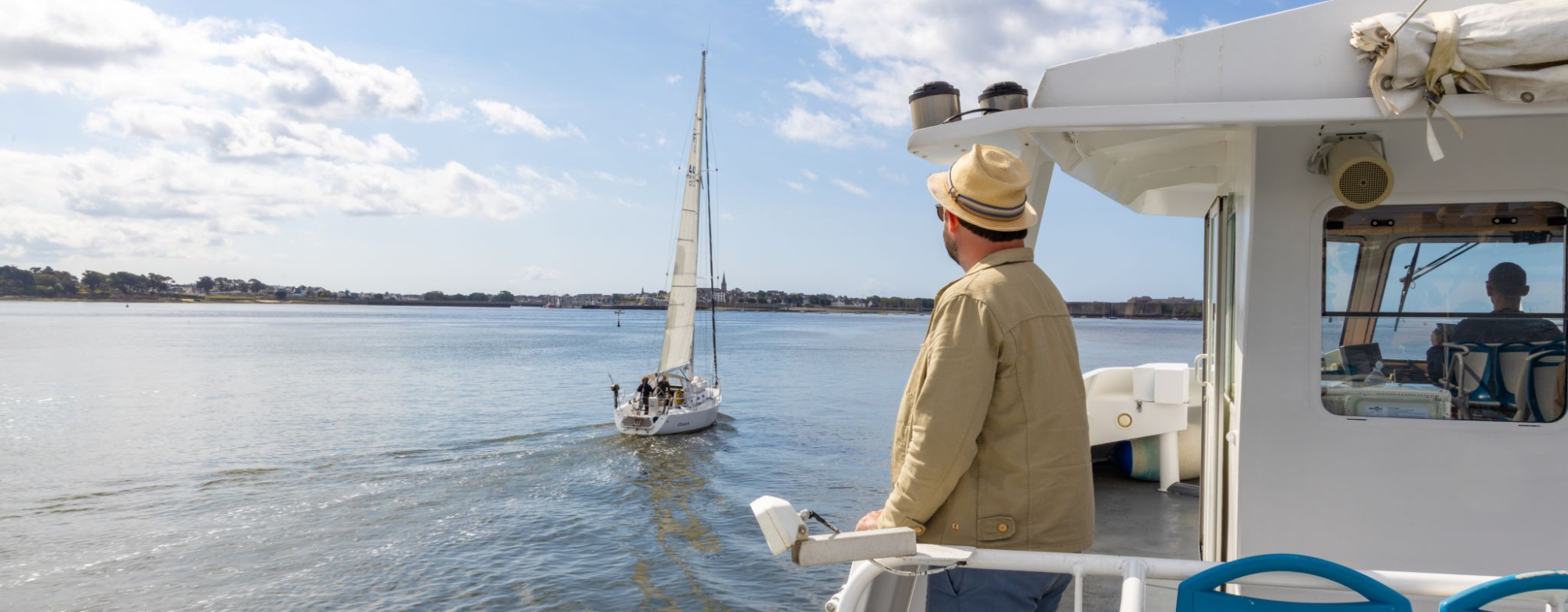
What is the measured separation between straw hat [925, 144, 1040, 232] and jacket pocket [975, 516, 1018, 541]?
0.73m

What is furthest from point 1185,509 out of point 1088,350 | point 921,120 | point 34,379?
point 1088,350

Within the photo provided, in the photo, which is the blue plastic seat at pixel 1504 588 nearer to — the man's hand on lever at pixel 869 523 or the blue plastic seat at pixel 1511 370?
the man's hand on lever at pixel 869 523

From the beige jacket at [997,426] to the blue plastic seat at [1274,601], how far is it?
349 millimetres

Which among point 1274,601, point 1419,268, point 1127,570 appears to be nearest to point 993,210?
point 1127,570

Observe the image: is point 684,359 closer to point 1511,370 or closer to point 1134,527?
point 1134,527

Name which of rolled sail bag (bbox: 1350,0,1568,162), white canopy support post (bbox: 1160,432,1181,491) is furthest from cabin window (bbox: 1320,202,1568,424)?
white canopy support post (bbox: 1160,432,1181,491)

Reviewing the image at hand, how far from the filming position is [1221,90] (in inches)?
127

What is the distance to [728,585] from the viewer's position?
12.6m

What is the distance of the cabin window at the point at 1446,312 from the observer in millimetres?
3273

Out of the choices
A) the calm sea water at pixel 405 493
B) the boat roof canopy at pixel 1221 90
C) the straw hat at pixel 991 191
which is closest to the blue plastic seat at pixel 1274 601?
the straw hat at pixel 991 191

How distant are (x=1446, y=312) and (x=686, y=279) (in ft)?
97.5

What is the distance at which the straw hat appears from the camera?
7.63 feet

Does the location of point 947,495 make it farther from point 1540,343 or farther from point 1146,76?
point 1540,343

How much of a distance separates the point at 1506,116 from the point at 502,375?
173 ft
